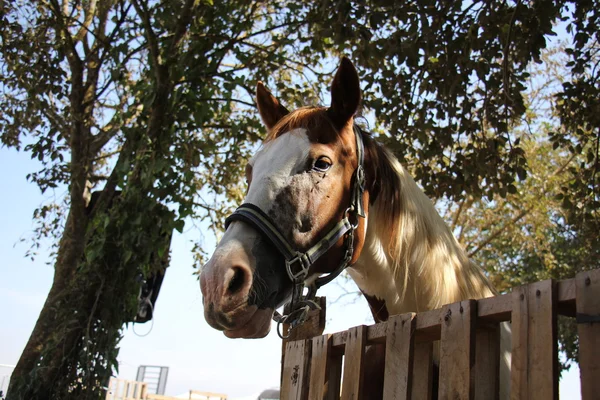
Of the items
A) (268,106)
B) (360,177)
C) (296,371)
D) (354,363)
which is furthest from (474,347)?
(268,106)

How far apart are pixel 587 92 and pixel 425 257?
408 cm

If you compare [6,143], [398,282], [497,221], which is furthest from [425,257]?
[497,221]

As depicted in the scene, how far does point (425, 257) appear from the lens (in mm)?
2480

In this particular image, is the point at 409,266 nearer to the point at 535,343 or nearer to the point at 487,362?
the point at 487,362

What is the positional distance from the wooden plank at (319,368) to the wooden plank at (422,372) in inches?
21.5

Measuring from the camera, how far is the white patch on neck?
216 cm

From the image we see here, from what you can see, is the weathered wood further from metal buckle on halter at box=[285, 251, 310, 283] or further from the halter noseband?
metal buckle on halter at box=[285, 251, 310, 283]

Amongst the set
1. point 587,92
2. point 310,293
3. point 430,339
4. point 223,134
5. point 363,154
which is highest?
point 223,134

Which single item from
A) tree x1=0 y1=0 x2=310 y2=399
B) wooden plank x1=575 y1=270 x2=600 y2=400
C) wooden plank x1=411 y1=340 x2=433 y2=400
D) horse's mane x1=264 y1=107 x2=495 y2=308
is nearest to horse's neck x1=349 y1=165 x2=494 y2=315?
horse's mane x1=264 y1=107 x2=495 y2=308

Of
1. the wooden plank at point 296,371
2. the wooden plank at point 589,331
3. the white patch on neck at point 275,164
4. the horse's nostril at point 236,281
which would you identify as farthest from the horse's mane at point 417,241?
the wooden plank at point 589,331

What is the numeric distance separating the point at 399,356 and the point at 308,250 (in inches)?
20.8

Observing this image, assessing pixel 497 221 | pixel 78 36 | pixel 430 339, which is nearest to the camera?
pixel 430 339

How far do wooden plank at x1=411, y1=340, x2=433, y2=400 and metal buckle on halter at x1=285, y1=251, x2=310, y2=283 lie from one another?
0.46 metres

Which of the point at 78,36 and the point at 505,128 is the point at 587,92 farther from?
the point at 78,36
